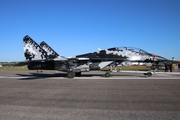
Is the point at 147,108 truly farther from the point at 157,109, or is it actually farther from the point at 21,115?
the point at 21,115

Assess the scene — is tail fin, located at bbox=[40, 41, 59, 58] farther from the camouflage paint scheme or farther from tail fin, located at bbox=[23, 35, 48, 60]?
tail fin, located at bbox=[23, 35, 48, 60]

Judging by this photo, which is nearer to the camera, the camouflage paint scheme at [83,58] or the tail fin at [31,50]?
the camouflage paint scheme at [83,58]

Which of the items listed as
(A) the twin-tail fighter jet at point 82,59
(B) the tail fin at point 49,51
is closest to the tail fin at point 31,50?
(A) the twin-tail fighter jet at point 82,59

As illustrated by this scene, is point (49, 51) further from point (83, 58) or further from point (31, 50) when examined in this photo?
point (83, 58)

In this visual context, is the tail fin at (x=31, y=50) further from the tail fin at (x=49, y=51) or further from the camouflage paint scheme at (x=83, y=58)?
the tail fin at (x=49, y=51)

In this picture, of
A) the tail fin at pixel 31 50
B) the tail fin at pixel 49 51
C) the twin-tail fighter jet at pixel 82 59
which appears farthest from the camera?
the tail fin at pixel 49 51

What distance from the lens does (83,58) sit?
1692 cm

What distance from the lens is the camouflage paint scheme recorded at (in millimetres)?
17141

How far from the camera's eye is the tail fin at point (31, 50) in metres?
17.9

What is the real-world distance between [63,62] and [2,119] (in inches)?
526

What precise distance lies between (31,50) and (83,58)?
5894 mm

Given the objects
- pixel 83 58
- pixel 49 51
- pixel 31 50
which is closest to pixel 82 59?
pixel 83 58

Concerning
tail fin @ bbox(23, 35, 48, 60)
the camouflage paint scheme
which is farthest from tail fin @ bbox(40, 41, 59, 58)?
tail fin @ bbox(23, 35, 48, 60)

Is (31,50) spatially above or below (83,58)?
above
